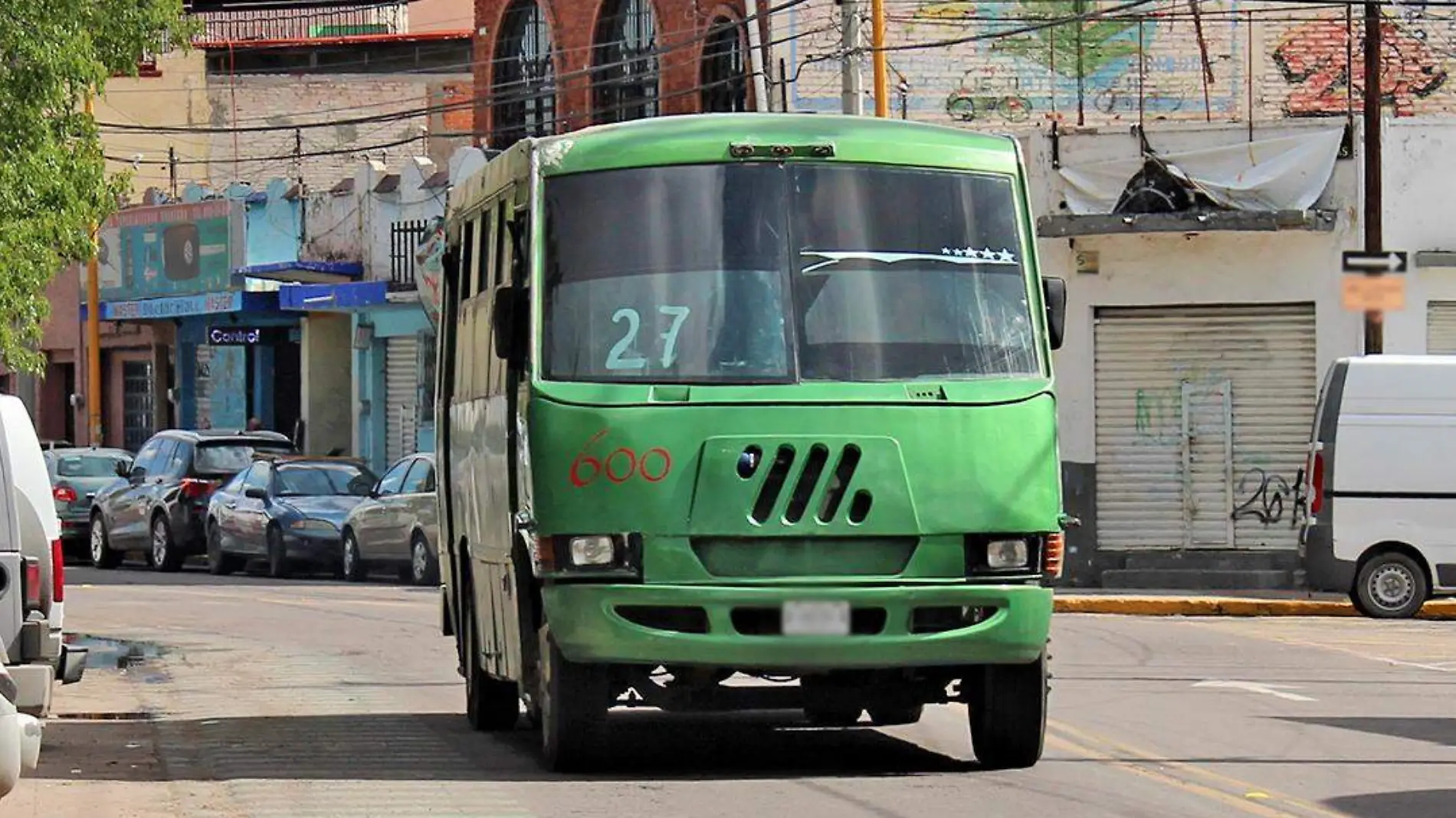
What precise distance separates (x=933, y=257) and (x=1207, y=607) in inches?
602

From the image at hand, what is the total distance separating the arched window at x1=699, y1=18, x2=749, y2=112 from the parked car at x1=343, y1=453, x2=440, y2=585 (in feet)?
34.2

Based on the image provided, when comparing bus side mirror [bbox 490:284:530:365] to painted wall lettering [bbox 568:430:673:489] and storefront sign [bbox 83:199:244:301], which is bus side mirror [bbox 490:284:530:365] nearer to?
painted wall lettering [bbox 568:430:673:489]

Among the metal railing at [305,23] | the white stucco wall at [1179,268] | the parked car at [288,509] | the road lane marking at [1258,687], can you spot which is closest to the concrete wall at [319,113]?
the metal railing at [305,23]

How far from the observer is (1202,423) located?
30844 millimetres

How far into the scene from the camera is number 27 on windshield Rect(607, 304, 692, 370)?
11.9 m

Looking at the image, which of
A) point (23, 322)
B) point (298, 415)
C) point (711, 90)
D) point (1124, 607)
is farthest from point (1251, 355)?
point (298, 415)

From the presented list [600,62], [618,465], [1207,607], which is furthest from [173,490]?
[618,465]

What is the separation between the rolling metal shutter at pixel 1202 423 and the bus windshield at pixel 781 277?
18800 millimetres

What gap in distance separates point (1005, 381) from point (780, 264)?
1.14 m

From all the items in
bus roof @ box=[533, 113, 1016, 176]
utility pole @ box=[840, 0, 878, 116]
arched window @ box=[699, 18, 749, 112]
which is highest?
arched window @ box=[699, 18, 749, 112]

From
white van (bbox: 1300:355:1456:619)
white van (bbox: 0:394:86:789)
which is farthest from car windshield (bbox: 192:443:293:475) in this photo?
white van (bbox: 0:394:86:789)

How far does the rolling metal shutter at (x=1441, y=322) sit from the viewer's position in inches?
1179

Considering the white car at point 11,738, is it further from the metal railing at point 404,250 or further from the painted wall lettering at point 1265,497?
the metal railing at point 404,250

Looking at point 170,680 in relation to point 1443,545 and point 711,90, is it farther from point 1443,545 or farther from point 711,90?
point 711,90
